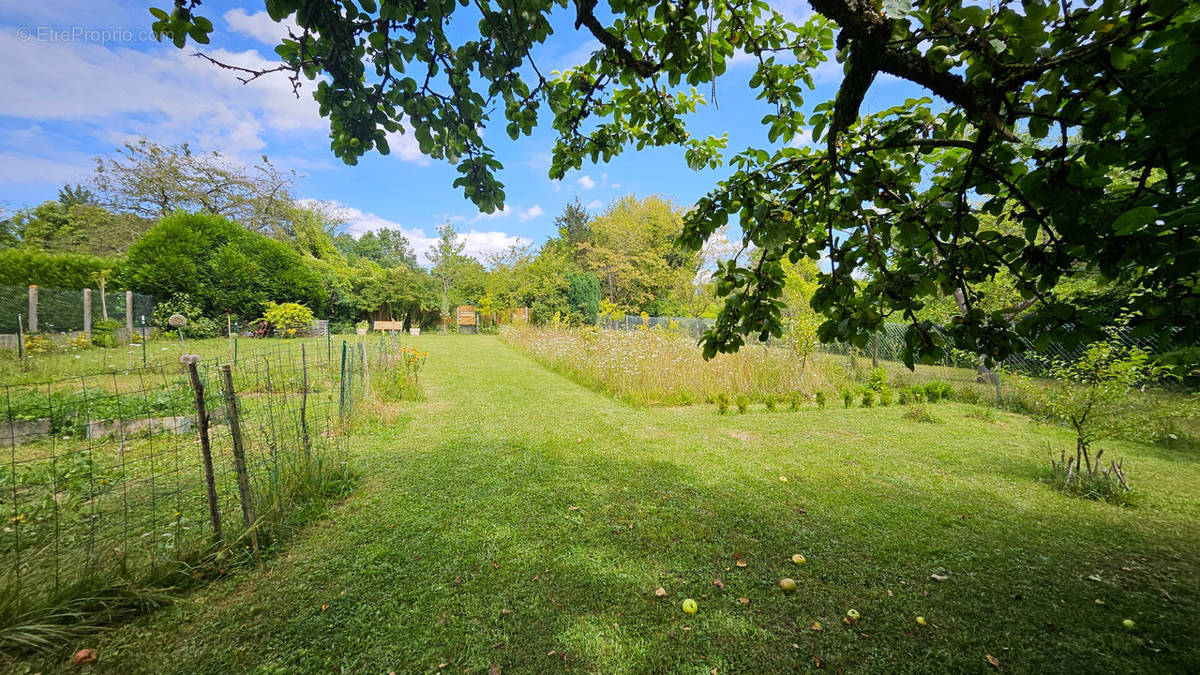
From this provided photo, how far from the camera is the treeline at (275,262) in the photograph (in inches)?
563

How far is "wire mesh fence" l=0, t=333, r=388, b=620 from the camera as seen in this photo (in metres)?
2.05

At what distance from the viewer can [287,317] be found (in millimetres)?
16047

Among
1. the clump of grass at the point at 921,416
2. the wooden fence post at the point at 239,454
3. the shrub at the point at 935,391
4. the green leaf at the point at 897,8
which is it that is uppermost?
the green leaf at the point at 897,8

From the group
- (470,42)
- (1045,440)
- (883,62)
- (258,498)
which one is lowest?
(1045,440)

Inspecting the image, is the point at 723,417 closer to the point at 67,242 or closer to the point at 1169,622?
the point at 1169,622

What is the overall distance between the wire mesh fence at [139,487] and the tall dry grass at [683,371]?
4670mm

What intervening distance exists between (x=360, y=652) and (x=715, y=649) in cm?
169

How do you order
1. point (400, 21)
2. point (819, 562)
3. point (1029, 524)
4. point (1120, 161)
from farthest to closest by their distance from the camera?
point (1029, 524)
point (819, 562)
point (400, 21)
point (1120, 161)

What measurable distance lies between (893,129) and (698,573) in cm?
270

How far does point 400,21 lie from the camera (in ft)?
7.25

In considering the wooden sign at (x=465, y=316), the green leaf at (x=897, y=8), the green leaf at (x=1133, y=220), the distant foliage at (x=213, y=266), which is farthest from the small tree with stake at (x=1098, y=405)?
the wooden sign at (x=465, y=316)

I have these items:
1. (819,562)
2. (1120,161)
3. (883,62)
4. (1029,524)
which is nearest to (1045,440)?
(1029,524)

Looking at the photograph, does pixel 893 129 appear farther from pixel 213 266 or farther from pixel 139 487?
pixel 213 266

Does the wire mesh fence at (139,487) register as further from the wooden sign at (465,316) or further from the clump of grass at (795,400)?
the wooden sign at (465,316)
